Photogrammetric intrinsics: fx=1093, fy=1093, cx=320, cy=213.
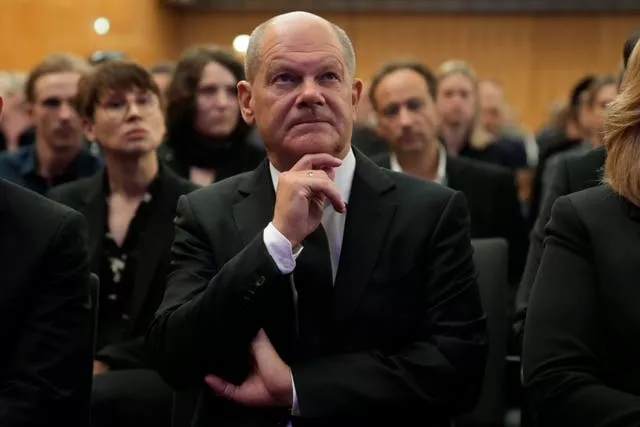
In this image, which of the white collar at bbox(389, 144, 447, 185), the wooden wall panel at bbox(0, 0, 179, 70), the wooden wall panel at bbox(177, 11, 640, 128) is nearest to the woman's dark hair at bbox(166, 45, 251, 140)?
the white collar at bbox(389, 144, 447, 185)

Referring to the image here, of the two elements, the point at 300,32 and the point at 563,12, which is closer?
the point at 300,32

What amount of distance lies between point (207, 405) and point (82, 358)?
1.04ft

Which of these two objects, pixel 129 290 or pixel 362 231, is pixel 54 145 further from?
pixel 362 231

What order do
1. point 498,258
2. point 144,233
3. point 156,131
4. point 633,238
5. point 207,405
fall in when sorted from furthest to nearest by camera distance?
point 156,131 < point 144,233 < point 498,258 < point 207,405 < point 633,238

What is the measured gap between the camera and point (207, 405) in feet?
8.00

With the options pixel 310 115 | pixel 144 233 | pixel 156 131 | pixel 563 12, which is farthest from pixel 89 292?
pixel 563 12

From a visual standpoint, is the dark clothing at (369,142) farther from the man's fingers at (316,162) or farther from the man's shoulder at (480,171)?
the man's fingers at (316,162)

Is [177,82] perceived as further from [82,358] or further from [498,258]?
[82,358]

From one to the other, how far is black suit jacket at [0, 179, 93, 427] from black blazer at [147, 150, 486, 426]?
0.64 feet

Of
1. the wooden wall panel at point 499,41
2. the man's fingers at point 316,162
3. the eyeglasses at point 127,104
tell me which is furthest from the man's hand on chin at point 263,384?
the wooden wall panel at point 499,41

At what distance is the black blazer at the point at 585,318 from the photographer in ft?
7.16

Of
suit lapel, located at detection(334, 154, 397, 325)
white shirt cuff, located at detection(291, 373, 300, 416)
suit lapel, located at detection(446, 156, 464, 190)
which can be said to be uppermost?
suit lapel, located at detection(334, 154, 397, 325)

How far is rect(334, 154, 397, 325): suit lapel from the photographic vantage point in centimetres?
242

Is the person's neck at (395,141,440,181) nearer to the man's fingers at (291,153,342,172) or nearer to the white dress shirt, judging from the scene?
the white dress shirt
